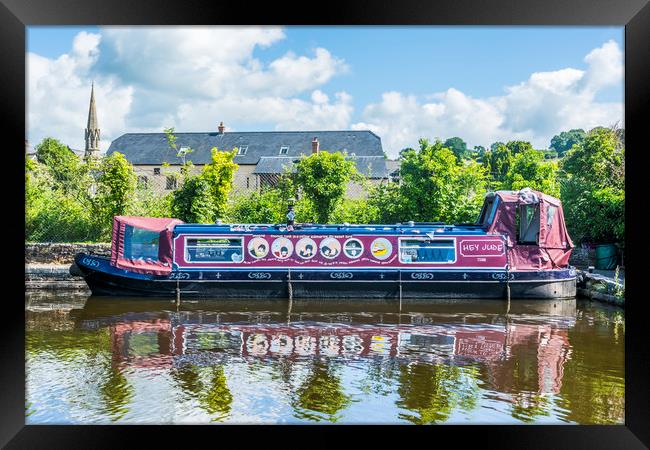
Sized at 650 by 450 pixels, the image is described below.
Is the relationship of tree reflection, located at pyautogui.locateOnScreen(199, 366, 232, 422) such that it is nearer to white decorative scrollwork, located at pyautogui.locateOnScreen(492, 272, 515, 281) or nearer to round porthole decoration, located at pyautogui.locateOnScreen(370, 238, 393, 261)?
round porthole decoration, located at pyautogui.locateOnScreen(370, 238, 393, 261)

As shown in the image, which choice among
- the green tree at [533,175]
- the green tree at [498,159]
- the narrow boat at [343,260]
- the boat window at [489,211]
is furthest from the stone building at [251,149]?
the narrow boat at [343,260]

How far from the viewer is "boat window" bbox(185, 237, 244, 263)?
47.6ft

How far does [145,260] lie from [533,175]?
53.3 ft

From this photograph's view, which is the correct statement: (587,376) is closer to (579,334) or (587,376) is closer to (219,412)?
(579,334)

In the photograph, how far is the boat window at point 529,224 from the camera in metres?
14.9

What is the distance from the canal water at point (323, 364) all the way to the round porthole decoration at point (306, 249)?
1.52 metres

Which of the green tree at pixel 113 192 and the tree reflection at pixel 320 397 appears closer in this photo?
the tree reflection at pixel 320 397

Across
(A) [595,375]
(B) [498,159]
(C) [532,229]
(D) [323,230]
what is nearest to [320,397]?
(A) [595,375]

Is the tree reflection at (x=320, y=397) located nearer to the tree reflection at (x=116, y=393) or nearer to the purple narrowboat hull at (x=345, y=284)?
the tree reflection at (x=116, y=393)

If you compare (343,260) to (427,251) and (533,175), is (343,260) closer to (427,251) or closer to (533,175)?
(427,251)
